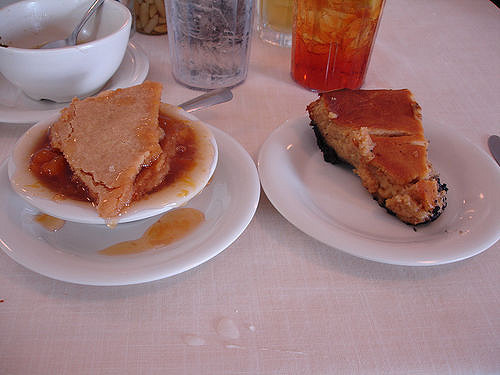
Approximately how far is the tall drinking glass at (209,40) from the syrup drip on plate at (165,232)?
0.49 m

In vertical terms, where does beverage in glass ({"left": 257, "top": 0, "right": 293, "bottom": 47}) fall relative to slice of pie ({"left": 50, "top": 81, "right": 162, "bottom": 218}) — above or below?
below

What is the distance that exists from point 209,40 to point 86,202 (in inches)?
23.4

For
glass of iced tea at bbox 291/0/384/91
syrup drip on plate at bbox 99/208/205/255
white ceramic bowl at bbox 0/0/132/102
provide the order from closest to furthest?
1. syrup drip on plate at bbox 99/208/205/255
2. white ceramic bowl at bbox 0/0/132/102
3. glass of iced tea at bbox 291/0/384/91

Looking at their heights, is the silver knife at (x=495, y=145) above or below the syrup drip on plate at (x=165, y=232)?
below

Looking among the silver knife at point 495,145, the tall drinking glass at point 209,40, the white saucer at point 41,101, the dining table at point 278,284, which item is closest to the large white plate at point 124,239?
the dining table at point 278,284

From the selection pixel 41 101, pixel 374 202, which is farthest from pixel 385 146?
pixel 41 101

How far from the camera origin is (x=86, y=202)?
2.11ft

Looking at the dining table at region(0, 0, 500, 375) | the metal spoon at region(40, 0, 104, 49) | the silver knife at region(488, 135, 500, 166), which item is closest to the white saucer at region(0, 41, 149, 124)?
the dining table at region(0, 0, 500, 375)

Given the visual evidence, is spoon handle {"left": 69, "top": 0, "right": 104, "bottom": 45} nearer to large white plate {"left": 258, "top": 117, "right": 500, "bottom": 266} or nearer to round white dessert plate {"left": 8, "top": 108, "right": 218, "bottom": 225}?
round white dessert plate {"left": 8, "top": 108, "right": 218, "bottom": 225}

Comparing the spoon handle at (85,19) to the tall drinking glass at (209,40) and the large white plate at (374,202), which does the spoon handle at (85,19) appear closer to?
the tall drinking glass at (209,40)

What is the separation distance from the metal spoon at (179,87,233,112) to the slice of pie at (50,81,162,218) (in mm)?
180

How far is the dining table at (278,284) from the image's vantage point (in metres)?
0.56

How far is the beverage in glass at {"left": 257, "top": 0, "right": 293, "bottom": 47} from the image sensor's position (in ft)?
4.07

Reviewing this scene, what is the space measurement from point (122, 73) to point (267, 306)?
73 centimetres
